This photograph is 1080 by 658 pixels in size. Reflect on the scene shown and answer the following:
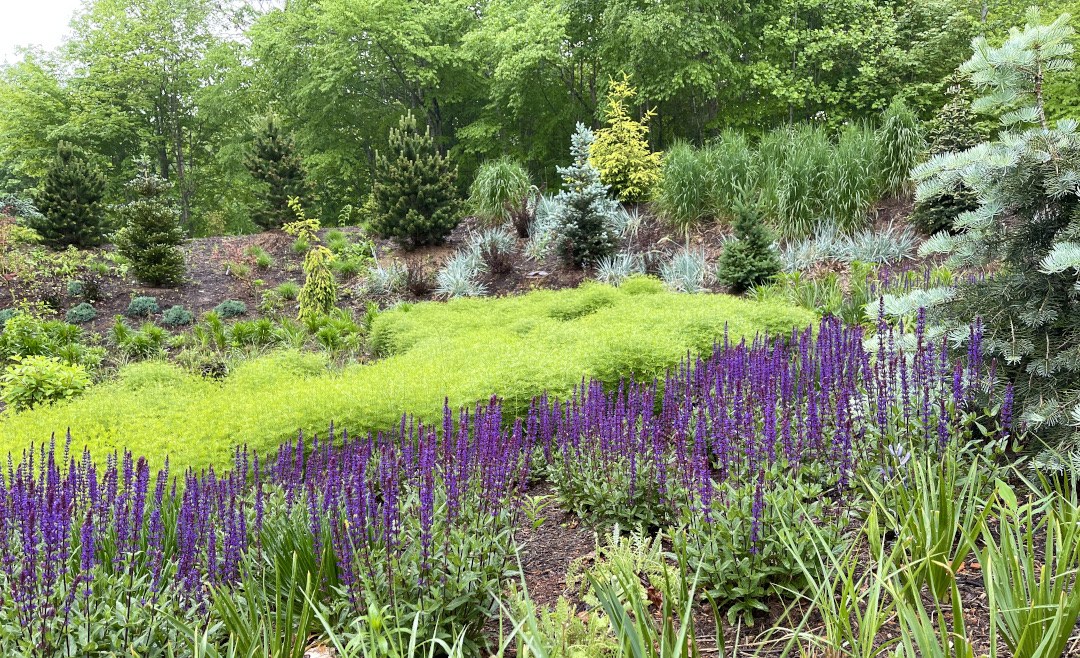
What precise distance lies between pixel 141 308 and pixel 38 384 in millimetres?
5518

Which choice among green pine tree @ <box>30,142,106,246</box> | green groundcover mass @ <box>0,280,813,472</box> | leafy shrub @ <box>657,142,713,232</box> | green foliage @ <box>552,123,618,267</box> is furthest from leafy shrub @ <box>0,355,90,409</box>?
leafy shrub @ <box>657,142,713,232</box>

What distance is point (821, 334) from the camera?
4531 mm

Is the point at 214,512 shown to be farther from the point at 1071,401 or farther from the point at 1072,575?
the point at 1071,401

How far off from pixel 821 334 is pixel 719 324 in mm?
1690

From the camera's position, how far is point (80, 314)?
11.7 meters

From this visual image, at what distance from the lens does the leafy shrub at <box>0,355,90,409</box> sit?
684 centimetres

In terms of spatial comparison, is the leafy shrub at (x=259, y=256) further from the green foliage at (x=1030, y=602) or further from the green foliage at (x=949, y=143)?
the green foliage at (x=1030, y=602)

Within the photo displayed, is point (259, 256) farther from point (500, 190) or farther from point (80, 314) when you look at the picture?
point (500, 190)

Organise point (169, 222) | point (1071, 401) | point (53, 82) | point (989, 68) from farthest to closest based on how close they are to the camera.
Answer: point (53, 82), point (169, 222), point (989, 68), point (1071, 401)

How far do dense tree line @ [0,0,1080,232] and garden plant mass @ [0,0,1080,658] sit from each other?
216 millimetres

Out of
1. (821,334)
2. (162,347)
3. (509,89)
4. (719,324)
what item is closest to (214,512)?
(821,334)

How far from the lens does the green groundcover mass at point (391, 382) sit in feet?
13.9

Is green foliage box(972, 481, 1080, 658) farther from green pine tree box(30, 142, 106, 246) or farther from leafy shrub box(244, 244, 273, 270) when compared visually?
green pine tree box(30, 142, 106, 246)

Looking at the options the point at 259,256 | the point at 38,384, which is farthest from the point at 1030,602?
the point at 259,256
